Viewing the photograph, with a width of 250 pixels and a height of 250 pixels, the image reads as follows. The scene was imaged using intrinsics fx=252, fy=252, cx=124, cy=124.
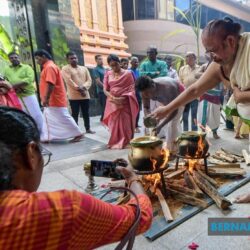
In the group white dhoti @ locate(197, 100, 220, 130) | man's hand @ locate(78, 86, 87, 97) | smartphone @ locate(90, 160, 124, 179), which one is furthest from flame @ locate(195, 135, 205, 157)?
man's hand @ locate(78, 86, 87, 97)

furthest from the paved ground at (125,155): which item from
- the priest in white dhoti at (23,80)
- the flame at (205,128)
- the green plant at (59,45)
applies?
the green plant at (59,45)

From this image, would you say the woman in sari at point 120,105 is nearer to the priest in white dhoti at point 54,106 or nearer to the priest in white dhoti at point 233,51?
the priest in white dhoti at point 54,106

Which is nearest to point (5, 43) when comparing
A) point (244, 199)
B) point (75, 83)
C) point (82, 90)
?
point (75, 83)

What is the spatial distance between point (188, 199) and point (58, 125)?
11.5 ft

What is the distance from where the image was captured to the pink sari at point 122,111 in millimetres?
4438

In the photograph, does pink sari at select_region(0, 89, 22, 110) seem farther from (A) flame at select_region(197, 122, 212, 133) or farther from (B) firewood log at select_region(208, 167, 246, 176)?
(A) flame at select_region(197, 122, 212, 133)

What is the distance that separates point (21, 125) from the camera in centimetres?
77

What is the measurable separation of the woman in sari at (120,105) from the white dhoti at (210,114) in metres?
1.34

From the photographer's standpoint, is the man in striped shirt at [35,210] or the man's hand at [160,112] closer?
the man in striped shirt at [35,210]

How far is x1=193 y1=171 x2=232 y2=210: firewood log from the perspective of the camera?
219cm

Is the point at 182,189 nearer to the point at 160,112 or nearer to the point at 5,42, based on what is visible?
the point at 160,112

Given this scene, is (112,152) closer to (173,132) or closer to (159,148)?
(173,132)

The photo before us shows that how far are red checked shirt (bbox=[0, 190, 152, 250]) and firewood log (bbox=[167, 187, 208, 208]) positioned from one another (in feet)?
5.46

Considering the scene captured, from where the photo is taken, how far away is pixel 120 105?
14.7ft
